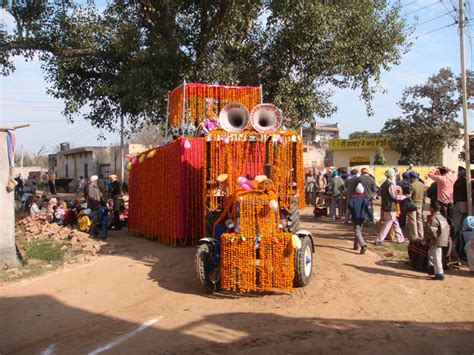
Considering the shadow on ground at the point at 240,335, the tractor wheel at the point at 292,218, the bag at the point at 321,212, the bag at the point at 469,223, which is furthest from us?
the bag at the point at 321,212

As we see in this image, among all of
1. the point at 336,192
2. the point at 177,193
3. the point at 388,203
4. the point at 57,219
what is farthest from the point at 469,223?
the point at 57,219

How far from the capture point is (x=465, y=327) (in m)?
5.86

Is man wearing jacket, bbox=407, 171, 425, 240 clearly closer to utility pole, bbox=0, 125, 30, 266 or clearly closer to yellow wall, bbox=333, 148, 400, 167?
→ utility pole, bbox=0, 125, 30, 266

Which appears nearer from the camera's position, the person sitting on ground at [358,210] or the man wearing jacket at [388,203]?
the person sitting on ground at [358,210]

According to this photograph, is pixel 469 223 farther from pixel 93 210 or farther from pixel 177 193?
pixel 93 210

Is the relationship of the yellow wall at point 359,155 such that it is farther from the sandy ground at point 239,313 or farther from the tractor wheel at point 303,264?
the tractor wheel at point 303,264

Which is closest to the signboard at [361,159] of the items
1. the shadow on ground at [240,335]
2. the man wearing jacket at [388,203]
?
the man wearing jacket at [388,203]

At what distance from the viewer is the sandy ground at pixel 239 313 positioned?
17.8ft

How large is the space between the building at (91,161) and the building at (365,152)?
1671cm

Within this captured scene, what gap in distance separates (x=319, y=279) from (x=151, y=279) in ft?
10.2

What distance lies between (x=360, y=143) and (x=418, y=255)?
1242 inches

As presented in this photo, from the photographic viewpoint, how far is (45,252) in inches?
428

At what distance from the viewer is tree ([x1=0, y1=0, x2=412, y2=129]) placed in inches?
570


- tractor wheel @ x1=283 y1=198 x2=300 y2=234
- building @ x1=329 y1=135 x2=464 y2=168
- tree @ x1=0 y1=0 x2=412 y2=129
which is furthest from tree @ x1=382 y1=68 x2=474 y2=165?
tractor wheel @ x1=283 y1=198 x2=300 y2=234
